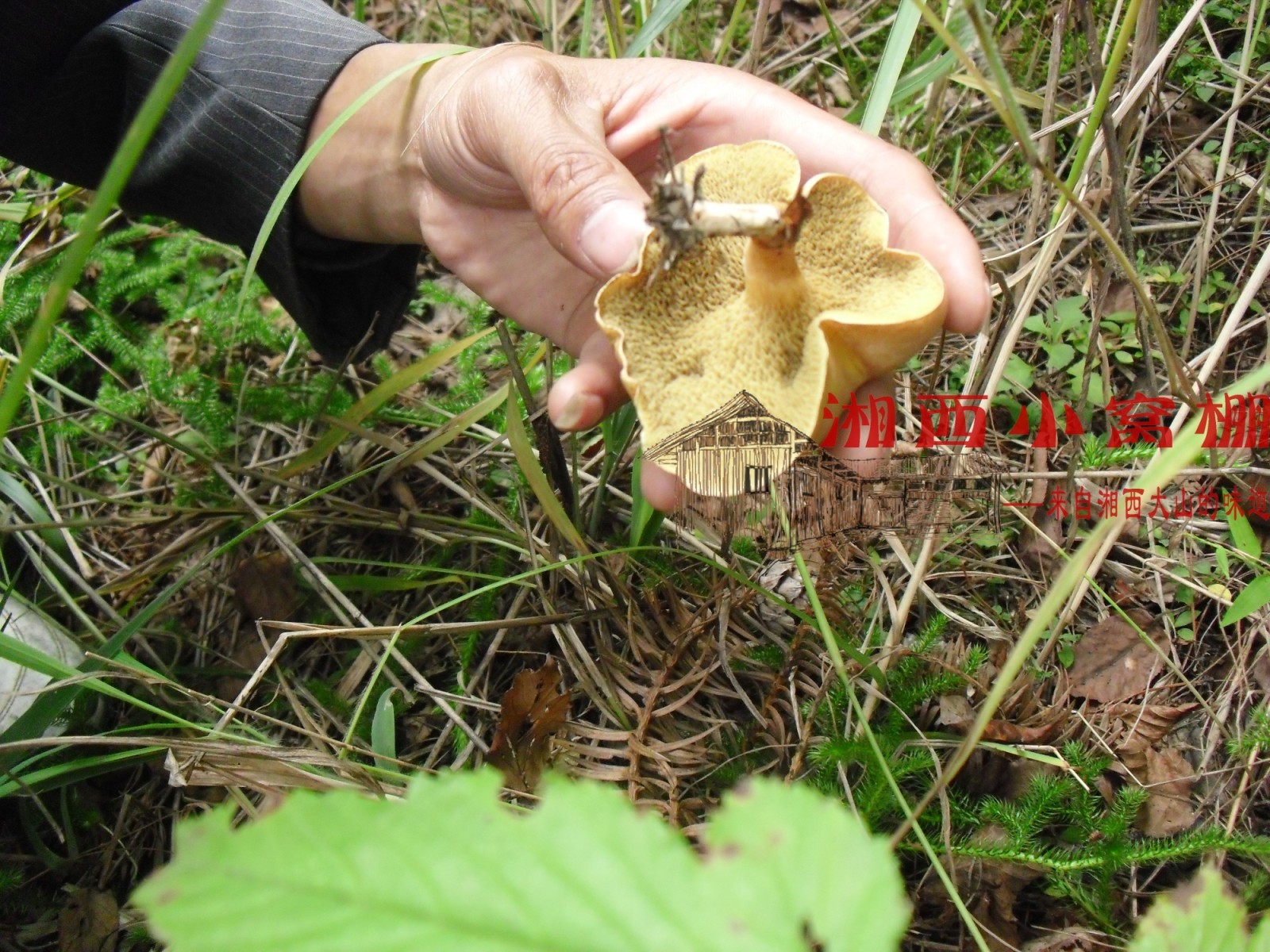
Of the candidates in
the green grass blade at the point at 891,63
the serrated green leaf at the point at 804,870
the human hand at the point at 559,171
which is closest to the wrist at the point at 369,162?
the human hand at the point at 559,171

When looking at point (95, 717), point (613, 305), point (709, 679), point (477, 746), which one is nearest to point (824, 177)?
point (613, 305)

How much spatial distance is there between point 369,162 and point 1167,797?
98.4 inches

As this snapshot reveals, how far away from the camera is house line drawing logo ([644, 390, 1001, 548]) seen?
1.49 meters

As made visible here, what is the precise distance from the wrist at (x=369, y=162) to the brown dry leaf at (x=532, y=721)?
1357 millimetres

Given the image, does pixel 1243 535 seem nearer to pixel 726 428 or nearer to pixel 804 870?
pixel 726 428

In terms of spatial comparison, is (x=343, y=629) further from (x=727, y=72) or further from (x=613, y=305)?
(x=727, y=72)

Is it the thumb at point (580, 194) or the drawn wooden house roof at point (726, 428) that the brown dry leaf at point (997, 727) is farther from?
the thumb at point (580, 194)

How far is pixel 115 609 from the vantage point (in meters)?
2.35

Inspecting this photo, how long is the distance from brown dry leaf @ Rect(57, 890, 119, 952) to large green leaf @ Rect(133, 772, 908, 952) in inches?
63.2

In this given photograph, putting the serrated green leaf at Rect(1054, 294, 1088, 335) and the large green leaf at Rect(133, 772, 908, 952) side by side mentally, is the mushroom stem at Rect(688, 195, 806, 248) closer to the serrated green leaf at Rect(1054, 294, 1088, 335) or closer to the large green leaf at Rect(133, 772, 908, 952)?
the large green leaf at Rect(133, 772, 908, 952)

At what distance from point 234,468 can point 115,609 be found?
20.5 inches

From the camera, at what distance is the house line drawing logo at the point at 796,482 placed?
1.49m

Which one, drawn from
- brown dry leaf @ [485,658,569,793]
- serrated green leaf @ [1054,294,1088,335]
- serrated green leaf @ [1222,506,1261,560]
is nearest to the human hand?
brown dry leaf @ [485,658,569,793]

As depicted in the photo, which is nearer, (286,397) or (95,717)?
(95,717)
